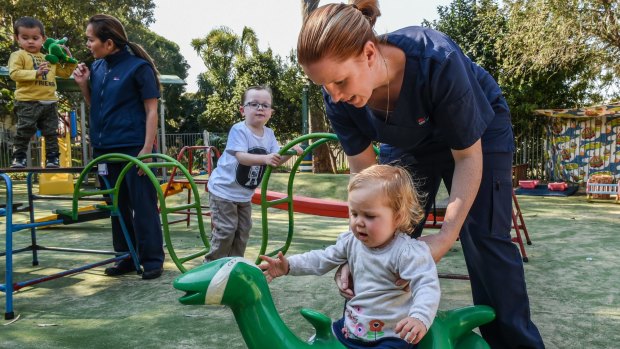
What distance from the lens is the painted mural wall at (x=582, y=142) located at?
10.6 meters

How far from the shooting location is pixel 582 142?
11.0 meters

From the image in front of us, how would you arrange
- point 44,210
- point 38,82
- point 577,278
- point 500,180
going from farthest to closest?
1. point 44,210
2. point 38,82
3. point 577,278
4. point 500,180

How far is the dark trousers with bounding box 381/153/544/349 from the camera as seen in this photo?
5.91 feet

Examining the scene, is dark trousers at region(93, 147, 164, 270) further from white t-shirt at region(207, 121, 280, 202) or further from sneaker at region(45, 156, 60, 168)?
sneaker at region(45, 156, 60, 168)

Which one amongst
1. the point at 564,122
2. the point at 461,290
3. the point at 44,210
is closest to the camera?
the point at 461,290

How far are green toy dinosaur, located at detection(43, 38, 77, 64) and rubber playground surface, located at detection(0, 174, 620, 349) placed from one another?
1.68 m

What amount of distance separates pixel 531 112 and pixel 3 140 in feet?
48.6

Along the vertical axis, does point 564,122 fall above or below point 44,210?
above

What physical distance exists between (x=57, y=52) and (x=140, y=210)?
68.5 inches

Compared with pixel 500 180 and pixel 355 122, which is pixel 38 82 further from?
pixel 500 180

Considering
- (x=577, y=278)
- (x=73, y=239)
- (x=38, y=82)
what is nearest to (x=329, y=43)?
(x=577, y=278)

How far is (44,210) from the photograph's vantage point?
7.66 metres

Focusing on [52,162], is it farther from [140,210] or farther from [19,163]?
[140,210]

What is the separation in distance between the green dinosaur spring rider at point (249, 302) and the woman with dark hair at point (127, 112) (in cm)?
230
